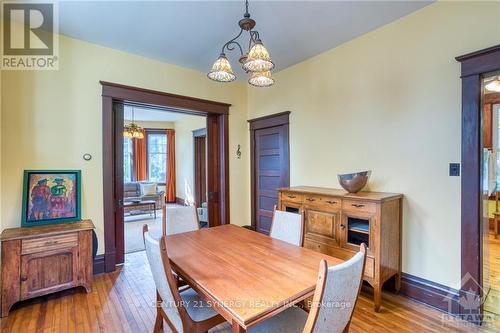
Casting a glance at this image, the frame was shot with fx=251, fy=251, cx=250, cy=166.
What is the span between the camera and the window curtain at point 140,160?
8375 millimetres

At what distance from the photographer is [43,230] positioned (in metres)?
2.52

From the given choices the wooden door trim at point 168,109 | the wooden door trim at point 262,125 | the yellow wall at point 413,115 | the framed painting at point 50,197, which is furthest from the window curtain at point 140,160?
the yellow wall at point 413,115

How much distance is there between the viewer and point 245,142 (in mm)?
4660

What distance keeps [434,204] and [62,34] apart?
4.43 meters

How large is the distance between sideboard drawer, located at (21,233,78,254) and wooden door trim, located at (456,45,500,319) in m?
3.71

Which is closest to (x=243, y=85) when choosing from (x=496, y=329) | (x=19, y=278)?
(x=19, y=278)

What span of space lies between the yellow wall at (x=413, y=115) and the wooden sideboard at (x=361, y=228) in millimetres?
220

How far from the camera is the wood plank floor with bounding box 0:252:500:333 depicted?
6.82 feet

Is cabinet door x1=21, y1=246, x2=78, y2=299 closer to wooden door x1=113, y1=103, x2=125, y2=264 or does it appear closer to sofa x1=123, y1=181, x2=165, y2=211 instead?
wooden door x1=113, y1=103, x2=125, y2=264

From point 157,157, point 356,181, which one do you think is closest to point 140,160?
point 157,157

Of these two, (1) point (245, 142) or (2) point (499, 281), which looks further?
(1) point (245, 142)

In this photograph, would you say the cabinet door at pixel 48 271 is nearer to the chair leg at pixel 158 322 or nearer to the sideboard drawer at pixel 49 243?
the sideboard drawer at pixel 49 243

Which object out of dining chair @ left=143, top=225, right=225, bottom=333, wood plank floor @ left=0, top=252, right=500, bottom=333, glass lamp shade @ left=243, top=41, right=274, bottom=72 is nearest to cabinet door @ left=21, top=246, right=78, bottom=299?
wood plank floor @ left=0, top=252, right=500, bottom=333

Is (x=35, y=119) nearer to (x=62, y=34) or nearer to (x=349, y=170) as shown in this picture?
(x=62, y=34)
